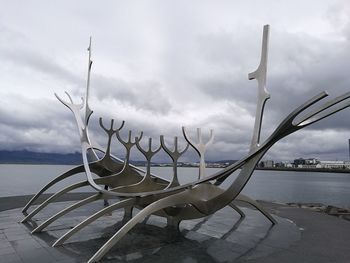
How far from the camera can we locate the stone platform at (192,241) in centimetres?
925

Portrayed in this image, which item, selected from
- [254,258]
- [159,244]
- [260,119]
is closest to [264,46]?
[260,119]

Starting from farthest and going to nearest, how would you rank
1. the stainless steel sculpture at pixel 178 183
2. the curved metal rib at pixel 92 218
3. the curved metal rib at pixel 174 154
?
the curved metal rib at pixel 174 154
the curved metal rib at pixel 92 218
the stainless steel sculpture at pixel 178 183

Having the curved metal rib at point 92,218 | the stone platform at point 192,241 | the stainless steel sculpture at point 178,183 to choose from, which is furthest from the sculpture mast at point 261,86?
the curved metal rib at point 92,218

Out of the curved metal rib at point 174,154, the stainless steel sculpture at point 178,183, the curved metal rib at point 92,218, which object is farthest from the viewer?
the curved metal rib at point 174,154

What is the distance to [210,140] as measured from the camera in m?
13.5

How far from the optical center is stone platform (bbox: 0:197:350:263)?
364 inches

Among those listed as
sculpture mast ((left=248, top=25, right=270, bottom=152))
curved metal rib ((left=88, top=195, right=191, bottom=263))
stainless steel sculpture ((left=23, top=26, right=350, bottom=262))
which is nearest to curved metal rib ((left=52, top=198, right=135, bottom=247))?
stainless steel sculpture ((left=23, top=26, right=350, bottom=262))

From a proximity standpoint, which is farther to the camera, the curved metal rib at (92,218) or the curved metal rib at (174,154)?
the curved metal rib at (174,154)

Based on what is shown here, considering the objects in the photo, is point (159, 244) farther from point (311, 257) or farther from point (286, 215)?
point (286, 215)

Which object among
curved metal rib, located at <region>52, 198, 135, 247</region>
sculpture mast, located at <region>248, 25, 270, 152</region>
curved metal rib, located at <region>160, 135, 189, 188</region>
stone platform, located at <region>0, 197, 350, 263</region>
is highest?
sculpture mast, located at <region>248, 25, 270, 152</region>

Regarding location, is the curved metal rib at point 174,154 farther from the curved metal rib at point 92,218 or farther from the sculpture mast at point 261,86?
the sculpture mast at point 261,86

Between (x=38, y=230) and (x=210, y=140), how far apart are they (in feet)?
23.4

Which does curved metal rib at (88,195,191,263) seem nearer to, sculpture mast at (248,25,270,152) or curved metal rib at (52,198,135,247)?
curved metal rib at (52,198,135,247)

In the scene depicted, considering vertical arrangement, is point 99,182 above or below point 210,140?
below
